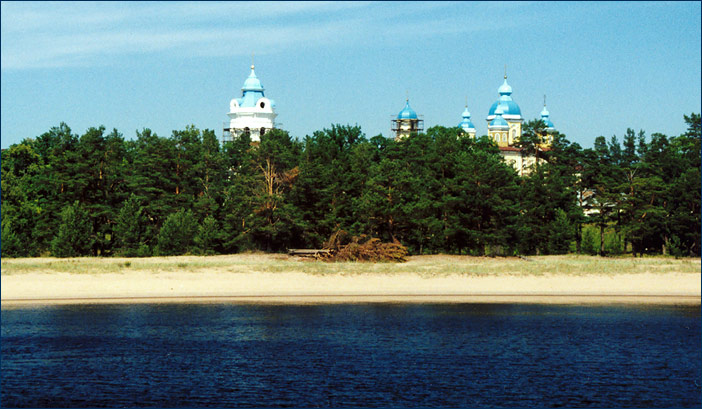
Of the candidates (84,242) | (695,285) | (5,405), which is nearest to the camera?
(5,405)

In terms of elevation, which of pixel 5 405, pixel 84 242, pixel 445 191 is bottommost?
pixel 5 405

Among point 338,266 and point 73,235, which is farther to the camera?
point 73,235

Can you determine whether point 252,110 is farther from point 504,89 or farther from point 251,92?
point 504,89

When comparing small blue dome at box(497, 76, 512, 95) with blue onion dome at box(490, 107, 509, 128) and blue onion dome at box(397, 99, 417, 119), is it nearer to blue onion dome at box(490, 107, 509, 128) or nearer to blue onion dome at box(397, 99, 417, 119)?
blue onion dome at box(490, 107, 509, 128)

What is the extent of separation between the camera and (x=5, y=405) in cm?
2750

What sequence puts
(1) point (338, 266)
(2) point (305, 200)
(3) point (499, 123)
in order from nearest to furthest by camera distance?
(1) point (338, 266)
(2) point (305, 200)
(3) point (499, 123)

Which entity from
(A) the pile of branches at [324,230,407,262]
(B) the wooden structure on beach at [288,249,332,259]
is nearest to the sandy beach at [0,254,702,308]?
(A) the pile of branches at [324,230,407,262]

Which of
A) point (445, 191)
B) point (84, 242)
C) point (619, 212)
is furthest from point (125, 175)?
point (619, 212)

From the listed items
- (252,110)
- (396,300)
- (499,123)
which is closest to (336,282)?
(396,300)

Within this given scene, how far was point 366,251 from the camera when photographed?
222 feet

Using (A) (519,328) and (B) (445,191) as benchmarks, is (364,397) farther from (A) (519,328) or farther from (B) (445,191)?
(B) (445,191)

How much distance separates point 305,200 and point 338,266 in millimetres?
14844

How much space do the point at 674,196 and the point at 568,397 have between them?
54.1 m

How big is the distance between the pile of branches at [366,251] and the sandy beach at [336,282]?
1.62 m
